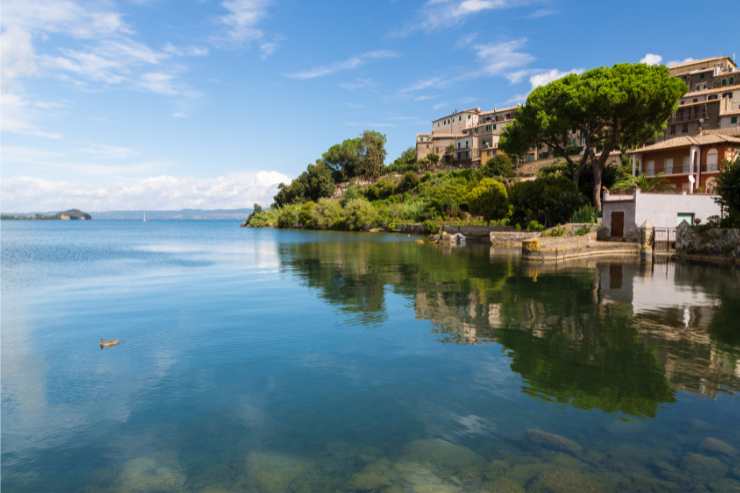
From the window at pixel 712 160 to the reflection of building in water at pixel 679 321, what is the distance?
25.8 m

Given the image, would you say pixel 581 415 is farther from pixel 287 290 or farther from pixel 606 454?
pixel 287 290

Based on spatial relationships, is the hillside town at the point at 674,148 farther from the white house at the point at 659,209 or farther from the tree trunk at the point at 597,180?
the tree trunk at the point at 597,180

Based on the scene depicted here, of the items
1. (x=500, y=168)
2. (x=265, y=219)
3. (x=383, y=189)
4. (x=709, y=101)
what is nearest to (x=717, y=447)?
(x=709, y=101)

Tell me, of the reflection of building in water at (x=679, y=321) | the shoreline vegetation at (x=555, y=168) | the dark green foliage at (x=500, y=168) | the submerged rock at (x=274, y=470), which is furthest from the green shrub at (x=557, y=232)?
the dark green foliage at (x=500, y=168)

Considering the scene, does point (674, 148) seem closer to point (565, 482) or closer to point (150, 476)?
point (565, 482)

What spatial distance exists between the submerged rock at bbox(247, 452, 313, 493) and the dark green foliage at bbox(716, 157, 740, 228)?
Answer: 37963mm

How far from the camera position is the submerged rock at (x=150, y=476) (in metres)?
7.10

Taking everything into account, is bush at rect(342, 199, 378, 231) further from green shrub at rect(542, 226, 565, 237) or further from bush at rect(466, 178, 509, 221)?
green shrub at rect(542, 226, 565, 237)

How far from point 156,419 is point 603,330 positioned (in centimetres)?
1321

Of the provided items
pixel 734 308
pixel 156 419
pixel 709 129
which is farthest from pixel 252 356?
pixel 709 129

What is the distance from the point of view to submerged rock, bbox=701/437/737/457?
26.1ft

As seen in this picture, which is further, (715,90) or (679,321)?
(715,90)

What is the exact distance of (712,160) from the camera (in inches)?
2028

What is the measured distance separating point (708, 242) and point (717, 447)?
34.9m
